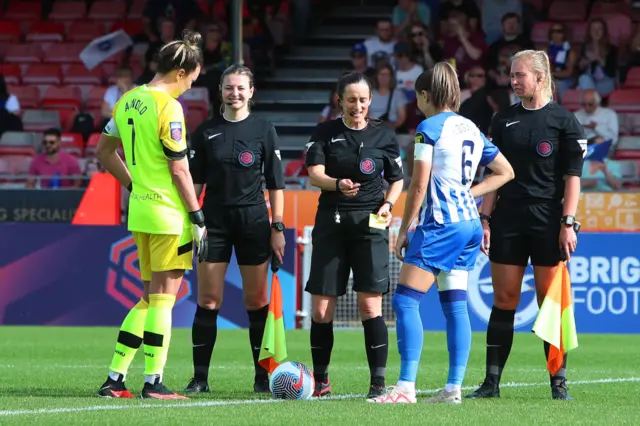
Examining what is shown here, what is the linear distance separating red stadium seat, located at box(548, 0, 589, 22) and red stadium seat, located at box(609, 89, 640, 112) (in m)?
2.14

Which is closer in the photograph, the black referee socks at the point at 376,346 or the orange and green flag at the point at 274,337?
the black referee socks at the point at 376,346

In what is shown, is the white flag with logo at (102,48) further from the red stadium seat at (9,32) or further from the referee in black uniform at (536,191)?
the referee in black uniform at (536,191)


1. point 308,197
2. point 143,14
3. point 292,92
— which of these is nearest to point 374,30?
point 292,92

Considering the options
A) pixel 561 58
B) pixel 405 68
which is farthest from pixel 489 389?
pixel 561 58

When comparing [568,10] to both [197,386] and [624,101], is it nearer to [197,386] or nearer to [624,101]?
[624,101]

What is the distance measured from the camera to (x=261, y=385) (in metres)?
8.27

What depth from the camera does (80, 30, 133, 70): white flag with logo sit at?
20484 millimetres

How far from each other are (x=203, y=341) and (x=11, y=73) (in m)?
13.9

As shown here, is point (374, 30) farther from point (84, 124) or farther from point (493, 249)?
point (493, 249)

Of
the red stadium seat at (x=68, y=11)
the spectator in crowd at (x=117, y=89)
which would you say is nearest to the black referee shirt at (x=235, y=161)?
the spectator in crowd at (x=117, y=89)

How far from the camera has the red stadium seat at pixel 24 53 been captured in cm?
2139

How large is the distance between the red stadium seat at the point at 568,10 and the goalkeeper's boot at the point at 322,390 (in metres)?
13.1

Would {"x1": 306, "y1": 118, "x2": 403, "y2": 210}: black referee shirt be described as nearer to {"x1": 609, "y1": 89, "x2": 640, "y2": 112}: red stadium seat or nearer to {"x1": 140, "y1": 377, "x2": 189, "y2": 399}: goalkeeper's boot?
{"x1": 140, "y1": 377, "x2": 189, "y2": 399}: goalkeeper's boot

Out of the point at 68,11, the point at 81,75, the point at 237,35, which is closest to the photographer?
the point at 237,35
